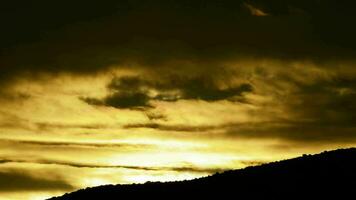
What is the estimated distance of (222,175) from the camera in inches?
1558

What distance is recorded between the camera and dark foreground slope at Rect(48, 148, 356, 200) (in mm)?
33688

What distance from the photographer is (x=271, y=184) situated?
3625 centimetres

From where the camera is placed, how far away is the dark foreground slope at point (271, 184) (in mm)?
33688

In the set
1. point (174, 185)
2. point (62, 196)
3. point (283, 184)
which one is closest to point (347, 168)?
point (283, 184)

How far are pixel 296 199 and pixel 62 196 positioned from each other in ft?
50.7

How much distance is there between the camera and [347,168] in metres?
35.7

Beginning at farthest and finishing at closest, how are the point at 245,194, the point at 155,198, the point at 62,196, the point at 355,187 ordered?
the point at 62,196 < the point at 155,198 < the point at 245,194 < the point at 355,187

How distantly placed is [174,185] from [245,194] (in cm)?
585

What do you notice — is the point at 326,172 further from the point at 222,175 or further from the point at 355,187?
the point at 222,175

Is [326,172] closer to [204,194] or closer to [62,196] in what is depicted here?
[204,194]

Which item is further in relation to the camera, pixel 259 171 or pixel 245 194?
pixel 259 171

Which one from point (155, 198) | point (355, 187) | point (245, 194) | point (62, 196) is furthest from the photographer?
point (62, 196)

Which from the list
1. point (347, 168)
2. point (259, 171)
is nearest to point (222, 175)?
point (259, 171)

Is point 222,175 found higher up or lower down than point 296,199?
higher up
